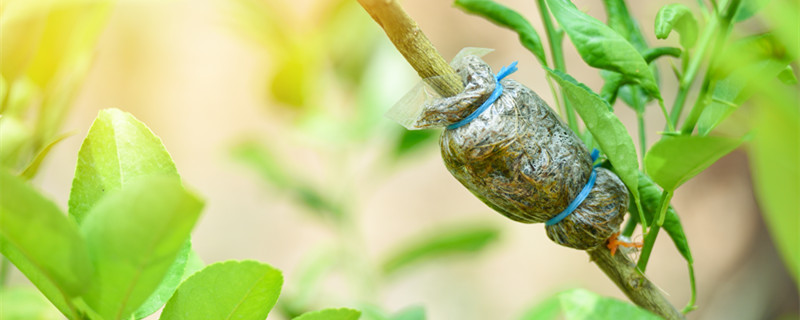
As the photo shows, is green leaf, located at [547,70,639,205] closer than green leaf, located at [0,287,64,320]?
Yes

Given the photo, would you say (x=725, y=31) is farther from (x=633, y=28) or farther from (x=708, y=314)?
(x=708, y=314)

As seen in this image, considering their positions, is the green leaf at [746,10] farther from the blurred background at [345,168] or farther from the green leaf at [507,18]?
the blurred background at [345,168]

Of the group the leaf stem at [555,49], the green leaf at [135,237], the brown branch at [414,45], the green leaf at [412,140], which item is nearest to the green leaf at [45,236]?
the green leaf at [135,237]

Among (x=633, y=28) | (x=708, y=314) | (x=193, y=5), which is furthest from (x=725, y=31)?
(x=193, y=5)

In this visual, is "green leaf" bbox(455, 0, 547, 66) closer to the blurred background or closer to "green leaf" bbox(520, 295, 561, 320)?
"green leaf" bbox(520, 295, 561, 320)

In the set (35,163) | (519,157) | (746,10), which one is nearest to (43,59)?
(35,163)

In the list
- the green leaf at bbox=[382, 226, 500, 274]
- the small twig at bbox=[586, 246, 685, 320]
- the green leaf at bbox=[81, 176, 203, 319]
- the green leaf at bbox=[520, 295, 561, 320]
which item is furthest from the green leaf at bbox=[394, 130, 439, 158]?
the green leaf at bbox=[81, 176, 203, 319]

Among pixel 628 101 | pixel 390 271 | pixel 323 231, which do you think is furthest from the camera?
pixel 323 231
